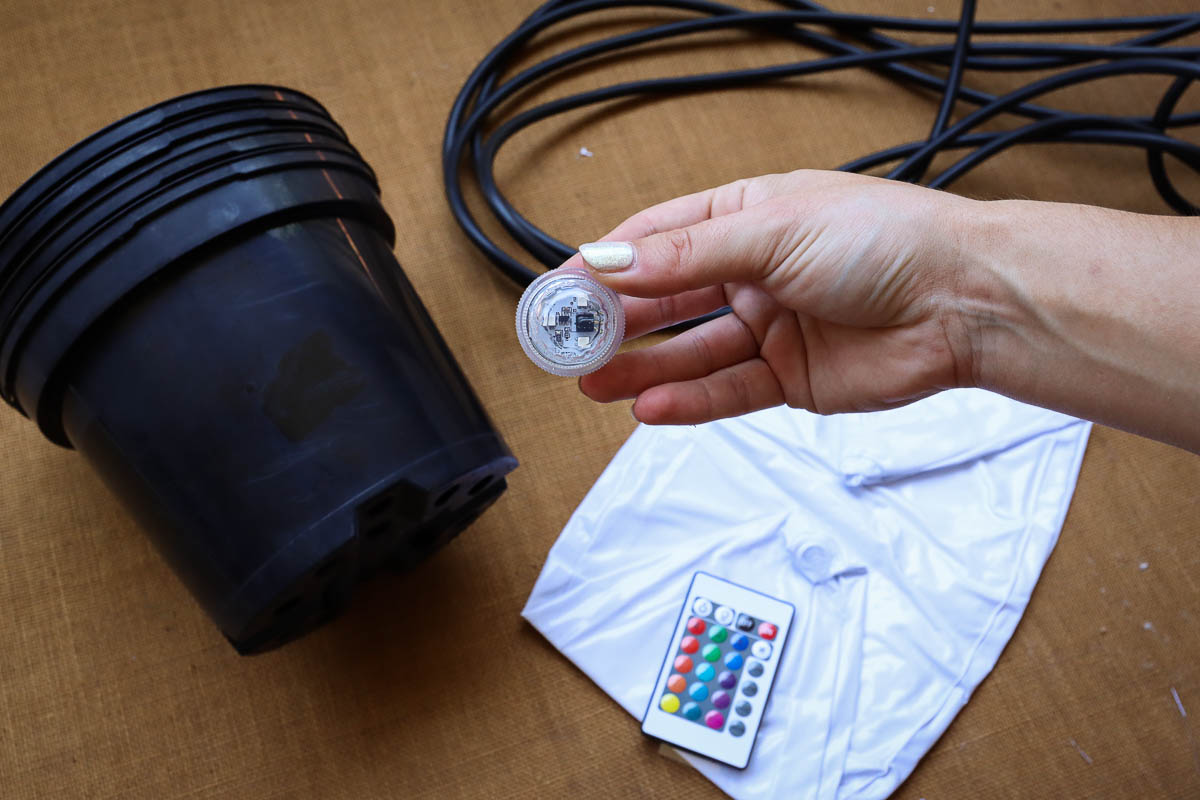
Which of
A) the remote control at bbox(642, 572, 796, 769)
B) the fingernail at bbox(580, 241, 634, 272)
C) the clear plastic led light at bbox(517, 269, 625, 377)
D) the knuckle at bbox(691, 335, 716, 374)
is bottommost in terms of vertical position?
the remote control at bbox(642, 572, 796, 769)

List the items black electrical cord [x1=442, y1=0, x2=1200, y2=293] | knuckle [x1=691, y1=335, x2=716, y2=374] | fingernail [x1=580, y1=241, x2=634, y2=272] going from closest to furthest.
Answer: fingernail [x1=580, y1=241, x2=634, y2=272] → knuckle [x1=691, y1=335, x2=716, y2=374] → black electrical cord [x1=442, y1=0, x2=1200, y2=293]

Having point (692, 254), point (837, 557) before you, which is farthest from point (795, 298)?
point (837, 557)

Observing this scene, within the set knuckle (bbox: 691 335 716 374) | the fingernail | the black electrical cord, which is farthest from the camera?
the black electrical cord

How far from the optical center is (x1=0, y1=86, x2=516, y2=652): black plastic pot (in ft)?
1.67

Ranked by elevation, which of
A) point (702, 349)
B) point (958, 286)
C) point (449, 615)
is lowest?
point (449, 615)

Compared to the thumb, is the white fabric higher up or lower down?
lower down

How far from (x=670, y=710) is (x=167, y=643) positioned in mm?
404

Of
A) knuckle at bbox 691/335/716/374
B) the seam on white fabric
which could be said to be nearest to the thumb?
knuckle at bbox 691/335/716/374

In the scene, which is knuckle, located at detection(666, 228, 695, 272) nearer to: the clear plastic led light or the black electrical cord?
the clear plastic led light

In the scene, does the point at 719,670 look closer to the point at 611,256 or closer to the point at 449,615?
the point at 449,615

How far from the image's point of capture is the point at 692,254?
0.51 metres

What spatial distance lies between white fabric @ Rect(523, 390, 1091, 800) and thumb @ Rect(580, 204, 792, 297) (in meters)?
0.25

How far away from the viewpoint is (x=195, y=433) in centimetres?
51

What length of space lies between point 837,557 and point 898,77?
0.51m
